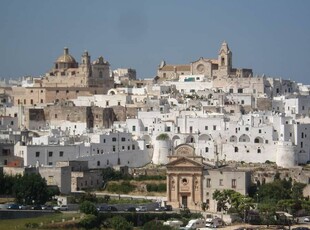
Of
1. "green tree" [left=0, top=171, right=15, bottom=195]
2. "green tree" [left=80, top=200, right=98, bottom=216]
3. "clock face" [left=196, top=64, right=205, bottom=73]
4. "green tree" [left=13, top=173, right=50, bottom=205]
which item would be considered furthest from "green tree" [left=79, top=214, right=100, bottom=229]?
"clock face" [left=196, top=64, right=205, bottom=73]

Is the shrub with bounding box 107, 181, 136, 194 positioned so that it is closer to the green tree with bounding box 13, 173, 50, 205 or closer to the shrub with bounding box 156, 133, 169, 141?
the shrub with bounding box 156, 133, 169, 141

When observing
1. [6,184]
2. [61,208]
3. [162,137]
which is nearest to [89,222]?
[61,208]

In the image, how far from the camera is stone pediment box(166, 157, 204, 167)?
6128cm

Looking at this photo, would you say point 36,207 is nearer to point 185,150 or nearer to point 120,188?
point 120,188

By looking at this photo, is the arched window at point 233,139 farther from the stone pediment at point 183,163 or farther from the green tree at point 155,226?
the green tree at point 155,226

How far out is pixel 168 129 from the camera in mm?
70062

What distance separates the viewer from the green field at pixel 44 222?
51.9m

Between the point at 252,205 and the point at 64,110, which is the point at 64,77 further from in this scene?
the point at 252,205

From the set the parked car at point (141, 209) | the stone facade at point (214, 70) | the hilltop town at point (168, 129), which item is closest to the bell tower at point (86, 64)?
the hilltop town at point (168, 129)

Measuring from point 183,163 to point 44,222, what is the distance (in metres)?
11.9

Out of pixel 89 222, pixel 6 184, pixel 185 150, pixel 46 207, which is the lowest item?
pixel 89 222

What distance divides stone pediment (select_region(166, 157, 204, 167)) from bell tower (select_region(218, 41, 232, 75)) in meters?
25.2

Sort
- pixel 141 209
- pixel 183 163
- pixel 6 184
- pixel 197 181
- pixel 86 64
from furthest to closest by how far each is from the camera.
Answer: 1. pixel 86 64
2. pixel 183 163
3. pixel 197 181
4. pixel 6 184
5. pixel 141 209

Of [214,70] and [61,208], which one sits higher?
[214,70]
